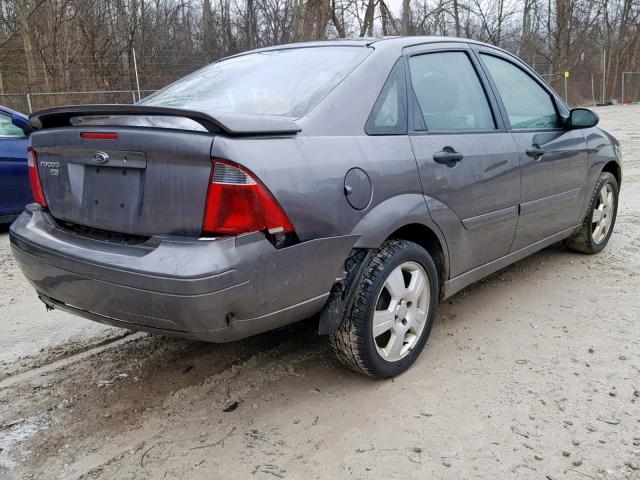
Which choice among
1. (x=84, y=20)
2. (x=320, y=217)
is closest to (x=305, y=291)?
(x=320, y=217)

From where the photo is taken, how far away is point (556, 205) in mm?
4059

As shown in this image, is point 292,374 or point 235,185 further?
point 292,374

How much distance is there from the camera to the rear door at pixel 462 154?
300 cm

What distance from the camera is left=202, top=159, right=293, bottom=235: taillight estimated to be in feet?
7.13

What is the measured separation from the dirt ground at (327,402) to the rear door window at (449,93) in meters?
1.25

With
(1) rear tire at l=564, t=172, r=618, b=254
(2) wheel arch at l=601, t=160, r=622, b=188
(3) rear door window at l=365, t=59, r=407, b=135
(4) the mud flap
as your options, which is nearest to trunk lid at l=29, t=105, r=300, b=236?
(3) rear door window at l=365, t=59, r=407, b=135

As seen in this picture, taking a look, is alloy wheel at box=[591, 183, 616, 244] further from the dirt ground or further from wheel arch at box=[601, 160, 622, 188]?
the dirt ground

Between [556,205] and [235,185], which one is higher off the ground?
[235,185]

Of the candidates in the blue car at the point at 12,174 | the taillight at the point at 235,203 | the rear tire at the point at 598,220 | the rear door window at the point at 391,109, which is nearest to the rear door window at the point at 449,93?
the rear door window at the point at 391,109

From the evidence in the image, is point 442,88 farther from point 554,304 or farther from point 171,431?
point 171,431

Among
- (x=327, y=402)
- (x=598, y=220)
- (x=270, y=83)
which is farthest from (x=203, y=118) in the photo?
(x=598, y=220)

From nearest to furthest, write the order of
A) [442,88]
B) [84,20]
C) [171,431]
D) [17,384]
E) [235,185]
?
[235,185]
[171,431]
[17,384]
[442,88]
[84,20]

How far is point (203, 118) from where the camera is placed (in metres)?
2.16

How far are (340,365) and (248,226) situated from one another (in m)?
1.23
